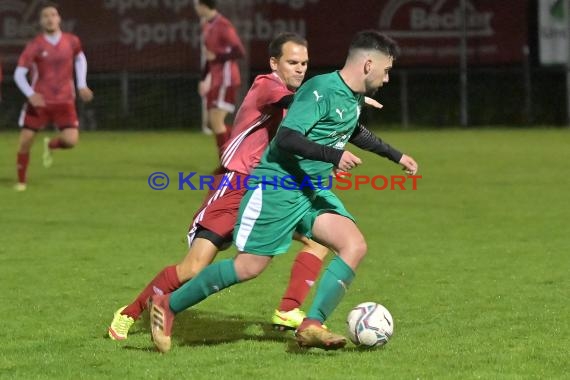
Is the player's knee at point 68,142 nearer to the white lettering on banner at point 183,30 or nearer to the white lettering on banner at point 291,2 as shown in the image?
the white lettering on banner at point 183,30

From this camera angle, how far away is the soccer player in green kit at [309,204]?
5895 mm

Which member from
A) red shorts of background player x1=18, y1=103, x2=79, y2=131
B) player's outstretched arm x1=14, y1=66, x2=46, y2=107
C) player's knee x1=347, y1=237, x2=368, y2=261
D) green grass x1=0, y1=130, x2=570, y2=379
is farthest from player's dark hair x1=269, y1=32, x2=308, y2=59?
red shorts of background player x1=18, y1=103, x2=79, y2=131

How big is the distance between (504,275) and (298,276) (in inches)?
90.6

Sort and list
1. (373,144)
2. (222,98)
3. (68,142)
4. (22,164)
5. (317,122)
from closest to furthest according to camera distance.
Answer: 1. (317,122)
2. (373,144)
3. (68,142)
4. (22,164)
5. (222,98)

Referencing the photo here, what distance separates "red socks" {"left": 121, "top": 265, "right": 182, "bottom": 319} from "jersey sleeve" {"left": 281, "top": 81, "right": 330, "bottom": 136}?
1148 mm

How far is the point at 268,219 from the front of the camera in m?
6.02

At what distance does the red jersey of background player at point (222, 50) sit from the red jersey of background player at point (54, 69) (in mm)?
2565

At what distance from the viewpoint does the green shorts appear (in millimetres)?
6027

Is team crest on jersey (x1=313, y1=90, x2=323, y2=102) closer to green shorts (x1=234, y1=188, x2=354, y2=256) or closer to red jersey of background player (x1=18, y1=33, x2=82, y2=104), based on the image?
green shorts (x1=234, y1=188, x2=354, y2=256)

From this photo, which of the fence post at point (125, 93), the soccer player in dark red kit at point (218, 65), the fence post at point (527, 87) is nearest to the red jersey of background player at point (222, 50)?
the soccer player in dark red kit at point (218, 65)

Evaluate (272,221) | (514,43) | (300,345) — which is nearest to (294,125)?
(272,221)

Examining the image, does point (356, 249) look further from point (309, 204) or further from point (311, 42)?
point (311, 42)

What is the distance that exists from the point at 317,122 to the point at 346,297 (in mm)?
2102

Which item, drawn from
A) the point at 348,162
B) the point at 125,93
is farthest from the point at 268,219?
the point at 125,93
